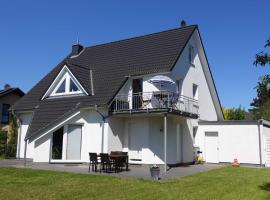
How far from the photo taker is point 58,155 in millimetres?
20922

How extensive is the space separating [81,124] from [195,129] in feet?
29.8

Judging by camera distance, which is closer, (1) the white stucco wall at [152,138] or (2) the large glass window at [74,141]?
(1) the white stucco wall at [152,138]

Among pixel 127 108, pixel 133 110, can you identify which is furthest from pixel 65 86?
pixel 133 110

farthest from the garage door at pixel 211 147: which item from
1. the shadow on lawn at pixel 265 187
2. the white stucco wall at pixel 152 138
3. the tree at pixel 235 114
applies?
the tree at pixel 235 114

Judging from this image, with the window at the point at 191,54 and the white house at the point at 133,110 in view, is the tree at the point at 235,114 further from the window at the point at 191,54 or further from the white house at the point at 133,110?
the window at the point at 191,54

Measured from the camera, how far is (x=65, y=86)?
2300 cm

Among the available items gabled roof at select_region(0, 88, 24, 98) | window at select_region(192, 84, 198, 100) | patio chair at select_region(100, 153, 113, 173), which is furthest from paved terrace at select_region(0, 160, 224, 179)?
gabled roof at select_region(0, 88, 24, 98)

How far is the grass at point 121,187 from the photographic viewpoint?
34.2 feet

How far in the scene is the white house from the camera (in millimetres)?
20188

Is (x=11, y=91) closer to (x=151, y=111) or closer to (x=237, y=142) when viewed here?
(x=151, y=111)

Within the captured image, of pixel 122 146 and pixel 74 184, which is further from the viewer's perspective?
pixel 122 146

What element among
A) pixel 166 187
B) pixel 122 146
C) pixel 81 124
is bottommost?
pixel 166 187

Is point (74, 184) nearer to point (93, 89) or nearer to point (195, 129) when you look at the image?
point (93, 89)

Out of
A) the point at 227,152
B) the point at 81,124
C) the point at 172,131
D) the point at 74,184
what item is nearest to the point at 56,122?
the point at 81,124
